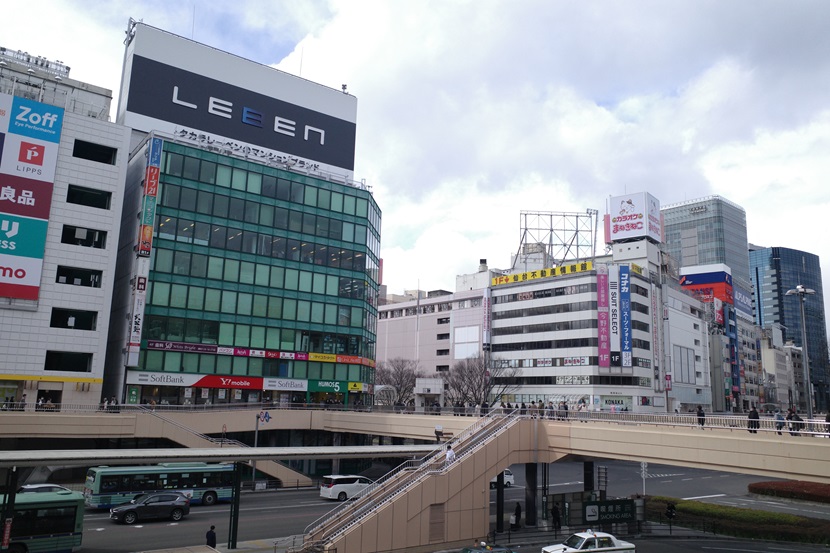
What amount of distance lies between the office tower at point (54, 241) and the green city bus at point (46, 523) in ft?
82.3

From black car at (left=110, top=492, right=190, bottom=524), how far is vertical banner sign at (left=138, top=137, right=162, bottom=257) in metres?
25.2

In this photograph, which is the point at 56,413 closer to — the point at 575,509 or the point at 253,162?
the point at 253,162

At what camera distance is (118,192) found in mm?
55625

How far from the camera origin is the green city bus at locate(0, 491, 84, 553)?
27.2 meters

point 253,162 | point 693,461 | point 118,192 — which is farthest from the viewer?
point 253,162

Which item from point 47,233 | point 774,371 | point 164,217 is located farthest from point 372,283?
point 774,371

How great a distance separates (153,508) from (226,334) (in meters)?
25.6

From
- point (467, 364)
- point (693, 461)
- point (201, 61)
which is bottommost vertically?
point (693, 461)

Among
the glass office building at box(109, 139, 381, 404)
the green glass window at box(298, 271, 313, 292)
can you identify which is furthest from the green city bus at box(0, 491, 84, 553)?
the green glass window at box(298, 271, 313, 292)

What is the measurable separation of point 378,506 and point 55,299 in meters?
35.6

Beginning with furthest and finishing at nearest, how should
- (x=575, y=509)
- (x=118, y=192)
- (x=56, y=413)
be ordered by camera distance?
(x=118, y=192) → (x=56, y=413) → (x=575, y=509)

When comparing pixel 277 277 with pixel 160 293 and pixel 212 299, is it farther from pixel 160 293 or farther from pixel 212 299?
pixel 160 293

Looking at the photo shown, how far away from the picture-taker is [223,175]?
206 feet

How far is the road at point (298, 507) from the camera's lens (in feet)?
106
